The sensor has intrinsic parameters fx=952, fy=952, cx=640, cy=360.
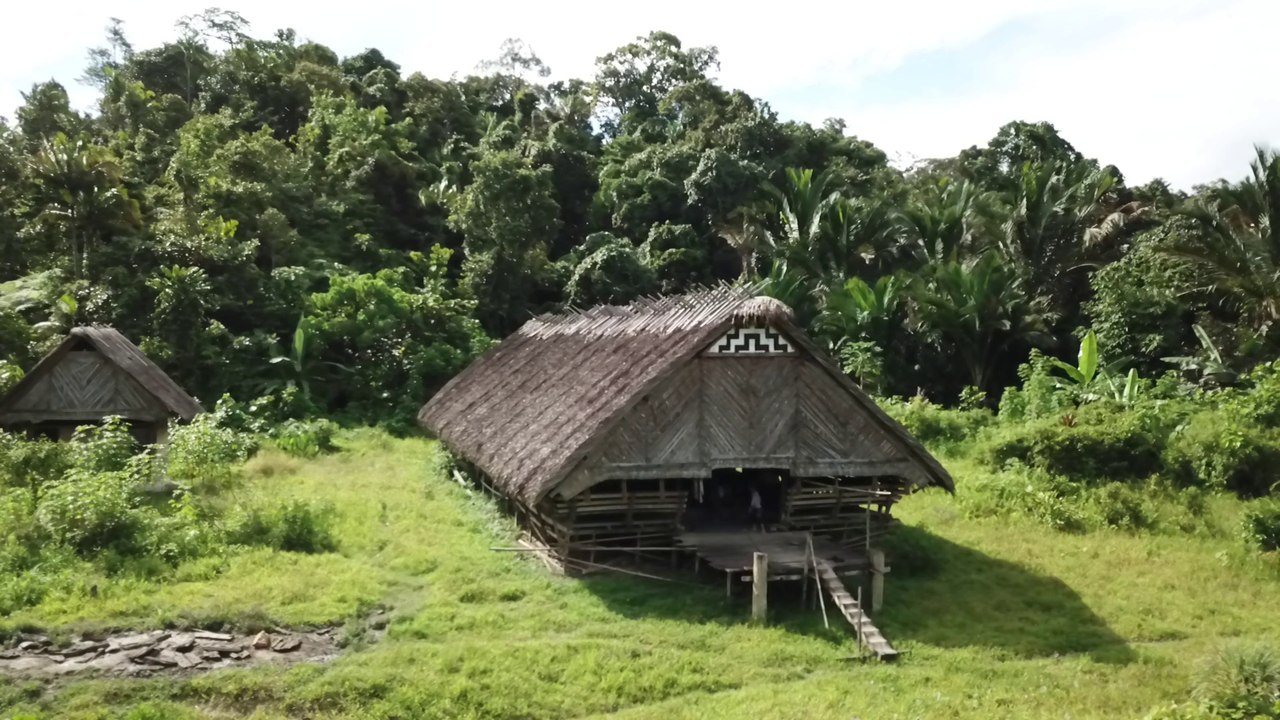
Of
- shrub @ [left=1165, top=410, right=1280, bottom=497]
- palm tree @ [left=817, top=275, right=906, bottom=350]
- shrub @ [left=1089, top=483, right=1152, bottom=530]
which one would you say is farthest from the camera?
palm tree @ [left=817, top=275, right=906, bottom=350]

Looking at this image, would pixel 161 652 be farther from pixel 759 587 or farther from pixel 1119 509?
Result: pixel 1119 509

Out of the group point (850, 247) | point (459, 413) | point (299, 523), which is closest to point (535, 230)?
point (850, 247)

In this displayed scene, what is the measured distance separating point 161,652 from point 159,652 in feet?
0.07

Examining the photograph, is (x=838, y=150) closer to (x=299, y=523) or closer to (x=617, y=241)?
(x=617, y=241)

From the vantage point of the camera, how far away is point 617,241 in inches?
1184

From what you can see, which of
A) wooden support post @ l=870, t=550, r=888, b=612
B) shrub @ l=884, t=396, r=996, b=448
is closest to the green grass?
wooden support post @ l=870, t=550, r=888, b=612

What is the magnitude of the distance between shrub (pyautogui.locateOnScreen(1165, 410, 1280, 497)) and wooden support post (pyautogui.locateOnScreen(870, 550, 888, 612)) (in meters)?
8.41

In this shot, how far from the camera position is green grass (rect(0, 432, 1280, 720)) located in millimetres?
8750

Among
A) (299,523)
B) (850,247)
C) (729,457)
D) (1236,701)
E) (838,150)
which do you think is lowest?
(1236,701)

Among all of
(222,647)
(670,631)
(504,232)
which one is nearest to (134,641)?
(222,647)

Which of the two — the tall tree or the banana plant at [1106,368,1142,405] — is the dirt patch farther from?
the tall tree

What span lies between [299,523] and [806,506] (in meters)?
7.04

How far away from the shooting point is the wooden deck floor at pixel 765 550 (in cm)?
1135

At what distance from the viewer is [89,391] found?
55.2 ft
